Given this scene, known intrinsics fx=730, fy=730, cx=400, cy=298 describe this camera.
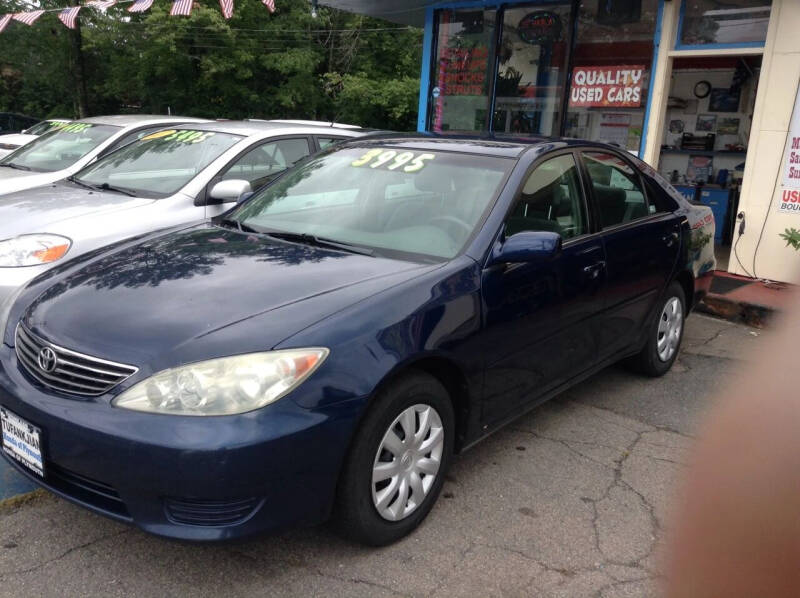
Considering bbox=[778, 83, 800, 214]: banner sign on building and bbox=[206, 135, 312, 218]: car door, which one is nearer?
bbox=[206, 135, 312, 218]: car door

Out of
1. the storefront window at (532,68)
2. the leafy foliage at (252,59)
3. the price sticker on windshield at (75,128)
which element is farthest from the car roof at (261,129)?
the leafy foliage at (252,59)

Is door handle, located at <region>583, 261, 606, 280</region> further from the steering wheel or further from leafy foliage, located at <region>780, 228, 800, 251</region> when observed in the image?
leafy foliage, located at <region>780, 228, 800, 251</region>

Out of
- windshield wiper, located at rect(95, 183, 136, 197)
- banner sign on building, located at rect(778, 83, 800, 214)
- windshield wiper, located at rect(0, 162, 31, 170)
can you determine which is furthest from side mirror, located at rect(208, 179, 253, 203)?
banner sign on building, located at rect(778, 83, 800, 214)

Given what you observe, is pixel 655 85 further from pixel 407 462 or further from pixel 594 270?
pixel 407 462

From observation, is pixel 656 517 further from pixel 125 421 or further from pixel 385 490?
pixel 125 421

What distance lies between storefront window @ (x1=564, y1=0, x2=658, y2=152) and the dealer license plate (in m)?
7.32

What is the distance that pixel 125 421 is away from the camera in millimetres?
2406

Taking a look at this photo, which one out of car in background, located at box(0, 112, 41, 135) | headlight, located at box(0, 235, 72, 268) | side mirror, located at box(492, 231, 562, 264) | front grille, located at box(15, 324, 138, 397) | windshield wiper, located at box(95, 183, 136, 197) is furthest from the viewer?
car in background, located at box(0, 112, 41, 135)

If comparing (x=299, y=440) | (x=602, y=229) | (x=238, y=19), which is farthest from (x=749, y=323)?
(x=238, y=19)

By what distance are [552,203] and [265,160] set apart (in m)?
2.98

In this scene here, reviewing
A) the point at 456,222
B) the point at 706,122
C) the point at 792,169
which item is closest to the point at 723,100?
the point at 706,122

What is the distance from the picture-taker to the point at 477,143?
3.96 metres

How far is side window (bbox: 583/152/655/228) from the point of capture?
13.7 feet

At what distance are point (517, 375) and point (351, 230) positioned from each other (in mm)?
1063
